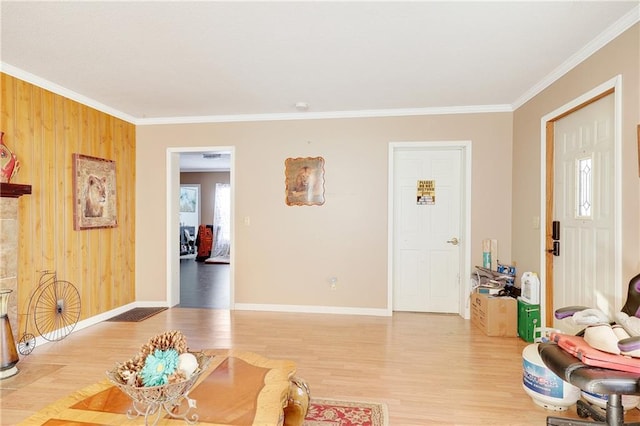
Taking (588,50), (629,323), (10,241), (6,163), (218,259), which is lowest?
(218,259)

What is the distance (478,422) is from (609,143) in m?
2.14

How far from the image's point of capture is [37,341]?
3264 millimetres

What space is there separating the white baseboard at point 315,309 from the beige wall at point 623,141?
1.73 meters

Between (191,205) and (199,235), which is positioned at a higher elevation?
(191,205)

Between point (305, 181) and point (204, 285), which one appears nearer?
point (305, 181)

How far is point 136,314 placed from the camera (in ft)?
14.1

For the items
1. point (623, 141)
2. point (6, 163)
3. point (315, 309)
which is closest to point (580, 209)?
point (623, 141)

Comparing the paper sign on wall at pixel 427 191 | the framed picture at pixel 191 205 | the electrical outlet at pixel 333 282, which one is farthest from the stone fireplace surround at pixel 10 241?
the framed picture at pixel 191 205

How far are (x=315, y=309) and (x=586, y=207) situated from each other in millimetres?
3027

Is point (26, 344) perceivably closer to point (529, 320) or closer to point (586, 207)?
point (529, 320)

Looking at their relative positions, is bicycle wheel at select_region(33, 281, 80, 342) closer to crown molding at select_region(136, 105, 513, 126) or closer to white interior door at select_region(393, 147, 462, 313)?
crown molding at select_region(136, 105, 513, 126)

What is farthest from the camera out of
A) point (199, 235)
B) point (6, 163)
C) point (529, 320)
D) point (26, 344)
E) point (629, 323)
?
point (199, 235)

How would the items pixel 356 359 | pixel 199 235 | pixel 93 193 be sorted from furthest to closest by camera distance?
pixel 199 235
pixel 93 193
pixel 356 359

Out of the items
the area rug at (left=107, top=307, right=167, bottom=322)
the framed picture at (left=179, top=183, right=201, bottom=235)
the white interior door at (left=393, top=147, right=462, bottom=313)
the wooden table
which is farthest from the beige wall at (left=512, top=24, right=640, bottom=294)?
the framed picture at (left=179, top=183, right=201, bottom=235)
